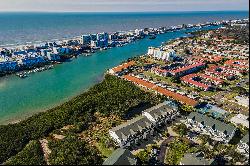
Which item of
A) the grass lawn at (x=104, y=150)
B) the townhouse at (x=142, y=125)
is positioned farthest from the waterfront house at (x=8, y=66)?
the grass lawn at (x=104, y=150)

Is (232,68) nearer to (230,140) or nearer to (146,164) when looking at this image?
(230,140)

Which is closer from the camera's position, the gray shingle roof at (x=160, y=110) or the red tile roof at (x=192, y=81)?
the gray shingle roof at (x=160, y=110)

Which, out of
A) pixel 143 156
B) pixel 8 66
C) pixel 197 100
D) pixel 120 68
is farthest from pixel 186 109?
pixel 8 66

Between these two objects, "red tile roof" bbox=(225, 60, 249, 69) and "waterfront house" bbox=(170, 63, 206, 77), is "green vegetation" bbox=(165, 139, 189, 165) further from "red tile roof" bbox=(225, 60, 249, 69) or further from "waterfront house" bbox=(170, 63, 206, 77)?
"red tile roof" bbox=(225, 60, 249, 69)

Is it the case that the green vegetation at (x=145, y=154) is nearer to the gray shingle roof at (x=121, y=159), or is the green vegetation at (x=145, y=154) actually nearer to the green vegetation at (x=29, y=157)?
the gray shingle roof at (x=121, y=159)

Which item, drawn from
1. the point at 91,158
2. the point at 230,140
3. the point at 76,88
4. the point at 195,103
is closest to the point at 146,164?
the point at 91,158
